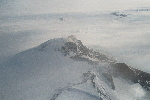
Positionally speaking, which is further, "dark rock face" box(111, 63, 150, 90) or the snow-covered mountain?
"dark rock face" box(111, 63, 150, 90)

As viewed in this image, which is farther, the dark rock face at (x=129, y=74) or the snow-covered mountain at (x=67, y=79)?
the dark rock face at (x=129, y=74)

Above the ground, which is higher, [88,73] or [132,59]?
[88,73]

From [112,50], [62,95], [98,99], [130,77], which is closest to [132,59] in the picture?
[112,50]

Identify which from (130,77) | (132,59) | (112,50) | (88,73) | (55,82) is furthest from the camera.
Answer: (112,50)

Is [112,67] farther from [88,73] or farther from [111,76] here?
[88,73]

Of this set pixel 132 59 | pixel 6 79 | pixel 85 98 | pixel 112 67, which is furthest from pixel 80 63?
pixel 132 59

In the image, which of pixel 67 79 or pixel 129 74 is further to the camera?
pixel 129 74

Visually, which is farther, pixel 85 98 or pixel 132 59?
pixel 132 59

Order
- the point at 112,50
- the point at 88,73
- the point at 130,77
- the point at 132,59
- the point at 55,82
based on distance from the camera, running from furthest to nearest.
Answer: the point at 112,50
the point at 132,59
the point at 130,77
the point at 88,73
the point at 55,82
